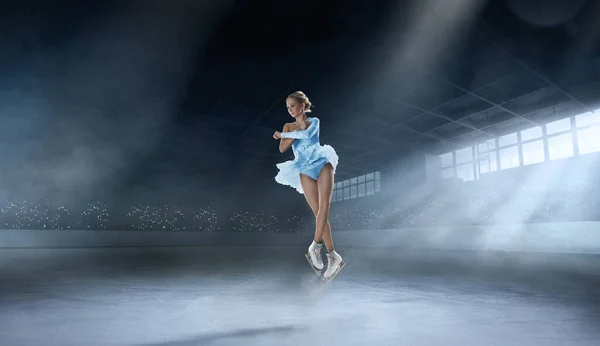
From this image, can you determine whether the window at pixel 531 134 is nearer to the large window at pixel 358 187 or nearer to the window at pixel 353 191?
the large window at pixel 358 187

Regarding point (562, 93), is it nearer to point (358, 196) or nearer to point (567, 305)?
point (567, 305)

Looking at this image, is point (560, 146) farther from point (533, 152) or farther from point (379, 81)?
point (379, 81)

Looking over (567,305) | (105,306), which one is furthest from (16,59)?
(567,305)

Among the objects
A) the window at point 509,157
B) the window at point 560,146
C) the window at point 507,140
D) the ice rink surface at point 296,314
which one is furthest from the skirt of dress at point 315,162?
the window at point 507,140

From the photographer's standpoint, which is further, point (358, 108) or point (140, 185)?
point (140, 185)

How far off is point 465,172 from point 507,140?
6.90 feet

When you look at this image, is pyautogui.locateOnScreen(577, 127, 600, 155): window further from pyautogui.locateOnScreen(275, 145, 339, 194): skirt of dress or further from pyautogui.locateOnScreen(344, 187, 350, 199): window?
pyautogui.locateOnScreen(344, 187, 350, 199): window

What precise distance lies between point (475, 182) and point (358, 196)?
7441 mm

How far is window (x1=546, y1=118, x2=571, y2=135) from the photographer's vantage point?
12.0 metres

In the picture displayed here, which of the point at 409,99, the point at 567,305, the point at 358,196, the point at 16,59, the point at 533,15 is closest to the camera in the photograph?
the point at 567,305

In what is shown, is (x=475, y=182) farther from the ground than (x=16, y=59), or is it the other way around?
(x=16, y=59)

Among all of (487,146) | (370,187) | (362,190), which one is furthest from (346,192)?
(487,146)

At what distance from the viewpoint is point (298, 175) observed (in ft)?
→ 9.80

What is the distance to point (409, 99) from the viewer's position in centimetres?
1009
